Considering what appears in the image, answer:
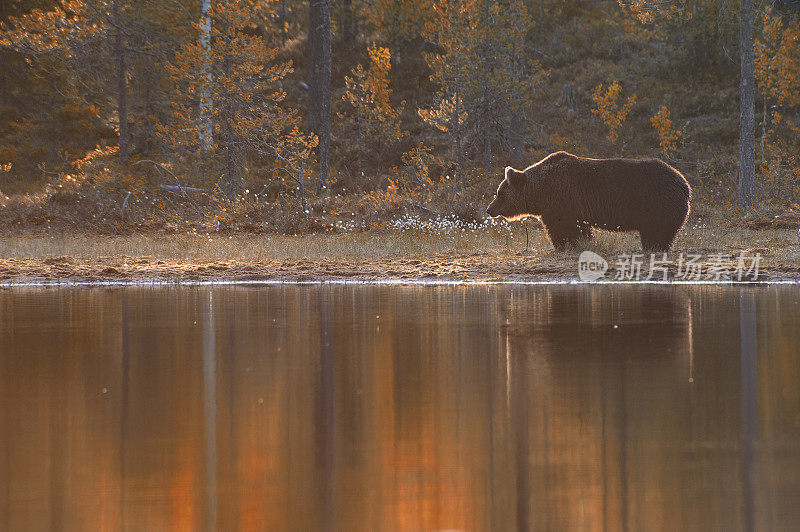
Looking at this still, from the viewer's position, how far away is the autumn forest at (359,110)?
99.9 ft

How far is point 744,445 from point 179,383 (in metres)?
4.44

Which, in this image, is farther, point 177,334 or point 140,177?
point 140,177

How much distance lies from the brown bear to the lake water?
19.9 ft

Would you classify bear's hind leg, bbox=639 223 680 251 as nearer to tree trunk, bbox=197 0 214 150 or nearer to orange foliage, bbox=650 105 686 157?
tree trunk, bbox=197 0 214 150

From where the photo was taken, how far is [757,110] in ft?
140

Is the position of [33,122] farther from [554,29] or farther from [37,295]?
[37,295]

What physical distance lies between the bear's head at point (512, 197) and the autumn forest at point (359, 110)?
22.9 feet

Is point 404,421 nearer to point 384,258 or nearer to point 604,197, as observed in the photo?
point 604,197

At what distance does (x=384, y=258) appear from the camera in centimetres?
2167

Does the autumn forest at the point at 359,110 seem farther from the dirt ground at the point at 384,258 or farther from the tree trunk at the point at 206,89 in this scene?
the dirt ground at the point at 384,258

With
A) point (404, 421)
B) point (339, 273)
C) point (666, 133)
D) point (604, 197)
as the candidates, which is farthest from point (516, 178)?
point (666, 133)

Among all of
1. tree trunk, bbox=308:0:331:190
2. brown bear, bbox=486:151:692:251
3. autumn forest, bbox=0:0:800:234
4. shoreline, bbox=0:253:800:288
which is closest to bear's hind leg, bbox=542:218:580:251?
brown bear, bbox=486:151:692:251

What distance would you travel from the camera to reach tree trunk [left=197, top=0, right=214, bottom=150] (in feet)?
105

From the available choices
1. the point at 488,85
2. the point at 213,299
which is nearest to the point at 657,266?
the point at 213,299
